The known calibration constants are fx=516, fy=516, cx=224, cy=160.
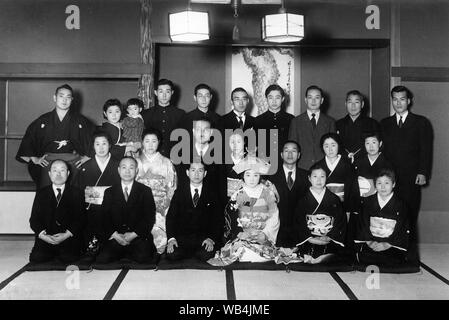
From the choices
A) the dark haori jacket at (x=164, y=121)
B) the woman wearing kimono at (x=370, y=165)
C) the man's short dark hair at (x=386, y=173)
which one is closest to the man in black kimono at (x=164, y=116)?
the dark haori jacket at (x=164, y=121)

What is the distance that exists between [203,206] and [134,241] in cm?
71

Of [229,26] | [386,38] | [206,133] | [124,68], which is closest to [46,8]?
[124,68]

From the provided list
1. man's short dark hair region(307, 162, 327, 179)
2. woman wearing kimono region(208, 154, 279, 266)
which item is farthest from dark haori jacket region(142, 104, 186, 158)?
man's short dark hair region(307, 162, 327, 179)

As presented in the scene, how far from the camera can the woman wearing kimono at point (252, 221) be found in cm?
457

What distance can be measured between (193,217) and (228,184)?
0.60m

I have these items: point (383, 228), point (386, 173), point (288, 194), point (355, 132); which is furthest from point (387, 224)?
point (355, 132)

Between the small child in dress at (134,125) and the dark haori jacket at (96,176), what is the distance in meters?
0.32

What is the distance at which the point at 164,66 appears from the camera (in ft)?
21.0

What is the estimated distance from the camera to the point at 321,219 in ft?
15.2

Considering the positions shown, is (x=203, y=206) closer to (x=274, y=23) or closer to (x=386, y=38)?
(x=274, y=23)

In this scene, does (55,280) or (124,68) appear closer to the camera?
(55,280)

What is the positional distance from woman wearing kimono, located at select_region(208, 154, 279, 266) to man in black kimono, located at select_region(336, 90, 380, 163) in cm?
105

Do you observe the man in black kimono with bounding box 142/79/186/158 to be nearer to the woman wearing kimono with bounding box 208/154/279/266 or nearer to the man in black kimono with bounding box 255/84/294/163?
the man in black kimono with bounding box 255/84/294/163

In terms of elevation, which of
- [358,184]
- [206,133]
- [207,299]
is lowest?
[207,299]
